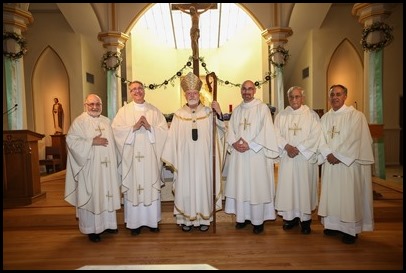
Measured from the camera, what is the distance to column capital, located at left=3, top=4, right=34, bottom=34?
22.2 ft

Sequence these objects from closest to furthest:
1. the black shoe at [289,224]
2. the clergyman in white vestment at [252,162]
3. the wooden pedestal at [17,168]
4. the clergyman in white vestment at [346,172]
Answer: the clergyman in white vestment at [346,172], the clergyman in white vestment at [252,162], the black shoe at [289,224], the wooden pedestal at [17,168]

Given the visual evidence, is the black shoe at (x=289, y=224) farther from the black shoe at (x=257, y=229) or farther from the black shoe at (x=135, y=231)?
the black shoe at (x=135, y=231)

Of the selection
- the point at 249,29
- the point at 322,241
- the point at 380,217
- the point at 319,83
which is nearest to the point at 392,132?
the point at 319,83

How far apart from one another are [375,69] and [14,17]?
26.8 feet

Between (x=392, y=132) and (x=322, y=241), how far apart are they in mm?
9194

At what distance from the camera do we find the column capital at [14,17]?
266 inches

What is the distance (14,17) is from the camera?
685 centimetres

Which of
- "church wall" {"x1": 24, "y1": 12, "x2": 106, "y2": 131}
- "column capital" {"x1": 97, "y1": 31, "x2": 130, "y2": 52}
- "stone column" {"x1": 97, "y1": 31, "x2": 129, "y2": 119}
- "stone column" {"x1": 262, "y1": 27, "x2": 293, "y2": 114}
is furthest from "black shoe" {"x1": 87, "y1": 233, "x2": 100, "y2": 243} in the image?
"church wall" {"x1": 24, "y1": 12, "x2": 106, "y2": 131}

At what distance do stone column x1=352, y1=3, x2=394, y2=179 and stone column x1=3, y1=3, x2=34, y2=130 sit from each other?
760 centimetres

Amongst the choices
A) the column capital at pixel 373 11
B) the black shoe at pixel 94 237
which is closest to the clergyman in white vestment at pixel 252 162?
the black shoe at pixel 94 237

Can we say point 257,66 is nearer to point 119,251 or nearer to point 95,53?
point 95,53

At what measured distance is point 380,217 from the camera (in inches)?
207

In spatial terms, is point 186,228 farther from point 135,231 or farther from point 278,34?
point 278,34

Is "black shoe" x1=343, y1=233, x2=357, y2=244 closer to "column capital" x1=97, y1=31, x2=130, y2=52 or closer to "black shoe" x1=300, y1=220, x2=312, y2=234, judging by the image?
"black shoe" x1=300, y1=220, x2=312, y2=234
